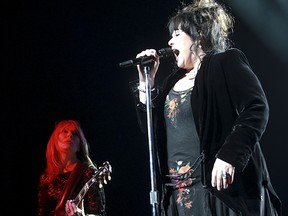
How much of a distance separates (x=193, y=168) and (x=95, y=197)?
1.76m

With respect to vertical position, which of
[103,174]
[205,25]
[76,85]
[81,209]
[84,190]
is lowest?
[81,209]

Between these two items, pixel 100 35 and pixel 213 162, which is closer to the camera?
pixel 213 162

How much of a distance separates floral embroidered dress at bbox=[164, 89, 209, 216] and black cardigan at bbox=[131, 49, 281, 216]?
5 cm

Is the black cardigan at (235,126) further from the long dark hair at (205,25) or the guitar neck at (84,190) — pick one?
the guitar neck at (84,190)

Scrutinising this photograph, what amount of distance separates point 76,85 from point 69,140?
2.03 ft

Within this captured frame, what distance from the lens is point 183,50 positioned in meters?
2.05

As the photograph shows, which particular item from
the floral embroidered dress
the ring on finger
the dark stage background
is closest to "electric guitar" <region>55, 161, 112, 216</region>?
the dark stage background

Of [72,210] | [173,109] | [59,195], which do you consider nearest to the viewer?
[173,109]

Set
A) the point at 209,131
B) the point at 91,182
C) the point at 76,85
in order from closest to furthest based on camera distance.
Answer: the point at 209,131, the point at 91,182, the point at 76,85

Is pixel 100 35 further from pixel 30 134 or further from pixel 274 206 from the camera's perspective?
pixel 274 206

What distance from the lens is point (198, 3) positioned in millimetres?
2170

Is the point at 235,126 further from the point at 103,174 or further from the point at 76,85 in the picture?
the point at 76,85

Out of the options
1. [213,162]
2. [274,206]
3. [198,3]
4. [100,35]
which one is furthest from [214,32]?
[100,35]

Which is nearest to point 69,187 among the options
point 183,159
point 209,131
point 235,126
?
point 183,159
